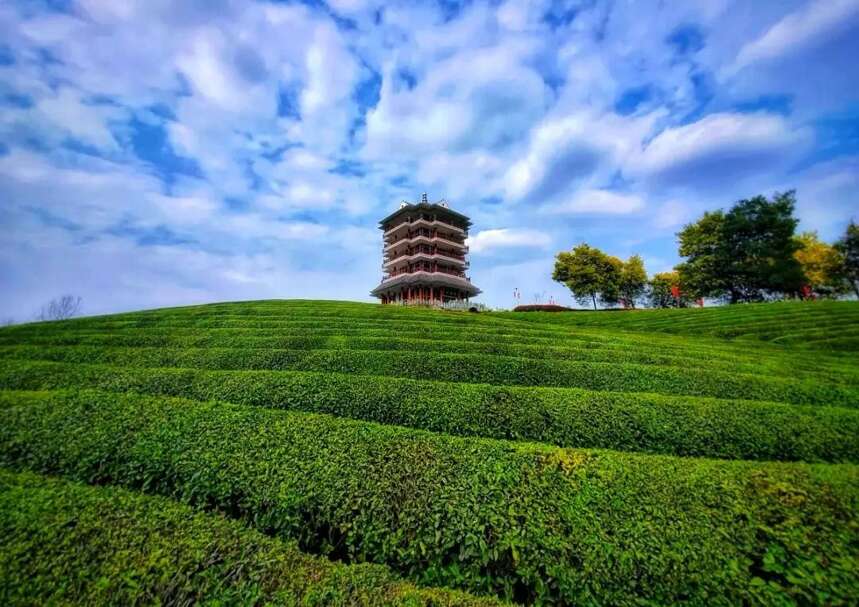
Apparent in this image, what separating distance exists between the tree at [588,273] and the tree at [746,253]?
1167 cm

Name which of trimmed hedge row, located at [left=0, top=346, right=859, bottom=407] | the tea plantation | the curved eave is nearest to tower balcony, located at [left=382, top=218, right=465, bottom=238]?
the curved eave

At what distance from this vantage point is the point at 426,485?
4656 mm

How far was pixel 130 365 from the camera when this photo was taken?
9562mm

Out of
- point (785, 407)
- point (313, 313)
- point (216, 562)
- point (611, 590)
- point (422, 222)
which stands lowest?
point (611, 590)

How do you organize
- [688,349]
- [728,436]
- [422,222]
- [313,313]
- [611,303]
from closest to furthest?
[728,436], [688,349], [313,313], [422,222], [611,303]

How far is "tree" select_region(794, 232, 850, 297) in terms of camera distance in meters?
39.0

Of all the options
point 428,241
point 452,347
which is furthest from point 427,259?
point 452,347

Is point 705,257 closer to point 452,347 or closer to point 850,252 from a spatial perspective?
point 850,252

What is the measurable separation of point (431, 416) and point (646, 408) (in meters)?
4.13

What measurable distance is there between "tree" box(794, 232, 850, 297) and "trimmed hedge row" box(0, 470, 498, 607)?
53.9 m

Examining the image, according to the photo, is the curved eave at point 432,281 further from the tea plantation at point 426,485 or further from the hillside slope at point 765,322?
the tea plantation at point 426,485

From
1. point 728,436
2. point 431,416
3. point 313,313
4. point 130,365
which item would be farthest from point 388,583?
point 313,313

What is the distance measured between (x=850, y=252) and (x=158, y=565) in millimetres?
59173

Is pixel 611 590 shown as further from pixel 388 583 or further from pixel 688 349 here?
pixel 688 349
